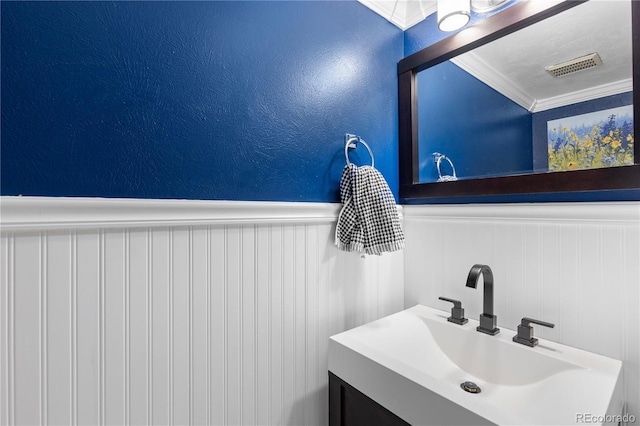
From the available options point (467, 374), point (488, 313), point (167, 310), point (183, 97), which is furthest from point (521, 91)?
point (167, 310)

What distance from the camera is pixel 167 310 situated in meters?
0.76

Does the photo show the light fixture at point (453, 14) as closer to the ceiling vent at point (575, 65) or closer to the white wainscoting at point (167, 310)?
the ceiling vent at point (575, 65)

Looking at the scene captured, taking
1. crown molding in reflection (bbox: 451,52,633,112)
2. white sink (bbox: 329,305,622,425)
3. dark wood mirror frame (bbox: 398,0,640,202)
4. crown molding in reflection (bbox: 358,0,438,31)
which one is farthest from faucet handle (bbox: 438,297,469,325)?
crown molding in reflection (bbox: 358,0,438,31)

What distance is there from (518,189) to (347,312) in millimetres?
710

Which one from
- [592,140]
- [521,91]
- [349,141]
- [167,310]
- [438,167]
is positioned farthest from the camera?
[438,167]

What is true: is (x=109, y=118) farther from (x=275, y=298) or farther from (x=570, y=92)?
(x=570, y=92)

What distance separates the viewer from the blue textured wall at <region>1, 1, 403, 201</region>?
615mm

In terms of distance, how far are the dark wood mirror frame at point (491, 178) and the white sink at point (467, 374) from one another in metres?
0.46

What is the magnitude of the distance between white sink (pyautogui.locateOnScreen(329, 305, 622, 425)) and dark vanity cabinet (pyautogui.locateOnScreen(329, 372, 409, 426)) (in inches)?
0.8

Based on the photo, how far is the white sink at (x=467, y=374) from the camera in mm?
628

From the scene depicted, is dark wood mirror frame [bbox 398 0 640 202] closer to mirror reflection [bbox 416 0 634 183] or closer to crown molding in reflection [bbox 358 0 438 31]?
mirror reflection [bbox 416 0 634 183]

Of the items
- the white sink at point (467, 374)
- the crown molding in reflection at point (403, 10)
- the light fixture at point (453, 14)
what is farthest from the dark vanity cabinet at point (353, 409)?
the crown molding in reflection at point (403, 10)

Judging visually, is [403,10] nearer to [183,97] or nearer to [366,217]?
[366,217]

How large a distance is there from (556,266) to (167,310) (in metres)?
1.10
